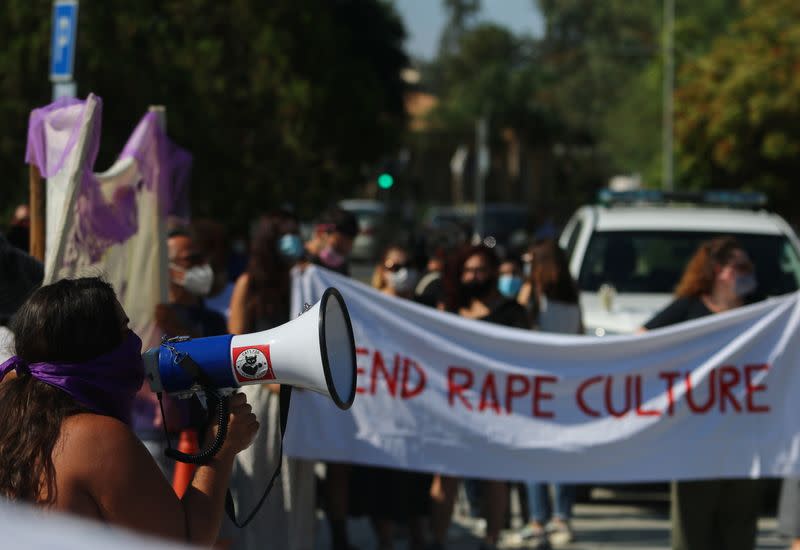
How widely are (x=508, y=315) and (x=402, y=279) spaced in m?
0.71

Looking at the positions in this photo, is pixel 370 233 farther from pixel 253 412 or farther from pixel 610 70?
pixel 610 70

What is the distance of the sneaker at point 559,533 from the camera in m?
8.25

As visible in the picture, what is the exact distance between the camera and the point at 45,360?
302 centimetres

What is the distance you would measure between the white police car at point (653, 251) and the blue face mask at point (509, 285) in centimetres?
127

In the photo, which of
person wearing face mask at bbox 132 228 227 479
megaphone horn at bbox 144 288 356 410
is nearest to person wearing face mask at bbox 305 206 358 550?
person wearing face mask at bbox 132 228 227 479

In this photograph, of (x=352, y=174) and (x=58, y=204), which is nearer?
(x=58, y=204)

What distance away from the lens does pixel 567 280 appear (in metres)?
8.72

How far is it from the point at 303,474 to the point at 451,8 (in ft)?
348

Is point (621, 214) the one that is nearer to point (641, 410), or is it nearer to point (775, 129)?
point (641, 410)

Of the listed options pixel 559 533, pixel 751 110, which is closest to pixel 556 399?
pixel 559 533

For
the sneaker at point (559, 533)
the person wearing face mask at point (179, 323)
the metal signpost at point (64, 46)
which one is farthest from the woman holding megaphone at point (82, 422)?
the sneaker at point (559, 533)

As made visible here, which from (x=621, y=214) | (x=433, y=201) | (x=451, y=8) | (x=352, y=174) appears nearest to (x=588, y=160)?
(x=433, y=201)

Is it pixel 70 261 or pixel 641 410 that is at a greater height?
pixel 70 261

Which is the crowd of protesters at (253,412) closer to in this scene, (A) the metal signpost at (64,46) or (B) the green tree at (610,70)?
(A) the metal signpost at (64,46)
